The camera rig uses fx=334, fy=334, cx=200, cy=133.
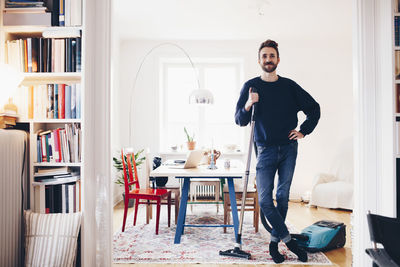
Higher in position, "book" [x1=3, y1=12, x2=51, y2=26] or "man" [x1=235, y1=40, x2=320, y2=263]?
"book" [x1=3, y1=12, x2=51, y2=26]

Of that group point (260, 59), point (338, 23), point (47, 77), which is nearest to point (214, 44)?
point (338, 23)

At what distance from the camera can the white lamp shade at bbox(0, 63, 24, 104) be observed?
2014 mm

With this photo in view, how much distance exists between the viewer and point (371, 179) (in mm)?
2178

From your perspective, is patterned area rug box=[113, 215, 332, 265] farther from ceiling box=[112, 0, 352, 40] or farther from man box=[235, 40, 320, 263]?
ceiling box=[112, 0, 352, 40]

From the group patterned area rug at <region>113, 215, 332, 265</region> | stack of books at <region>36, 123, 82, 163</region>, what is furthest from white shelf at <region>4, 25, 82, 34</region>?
Answer: patterned area rug at <region>113, 215, 332, 265</region>

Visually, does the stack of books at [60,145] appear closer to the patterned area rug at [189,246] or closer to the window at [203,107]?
the patterned area rug at [189,246]

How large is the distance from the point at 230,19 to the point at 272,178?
8.80 feet

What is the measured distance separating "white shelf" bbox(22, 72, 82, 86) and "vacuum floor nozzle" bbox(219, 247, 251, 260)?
1860mm

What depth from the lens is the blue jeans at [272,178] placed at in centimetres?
275

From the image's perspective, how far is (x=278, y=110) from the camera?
280 cm

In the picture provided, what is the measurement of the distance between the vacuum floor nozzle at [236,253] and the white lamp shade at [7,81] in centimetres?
206

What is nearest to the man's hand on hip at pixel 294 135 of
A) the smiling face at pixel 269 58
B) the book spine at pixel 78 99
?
the smiling face at pixel 269 58

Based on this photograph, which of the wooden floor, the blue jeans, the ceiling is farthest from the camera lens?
the ceiling

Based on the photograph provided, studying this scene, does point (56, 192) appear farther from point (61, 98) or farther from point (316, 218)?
point (316, 218)
